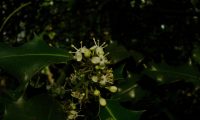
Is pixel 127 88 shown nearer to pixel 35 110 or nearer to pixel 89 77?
pixel 89 77

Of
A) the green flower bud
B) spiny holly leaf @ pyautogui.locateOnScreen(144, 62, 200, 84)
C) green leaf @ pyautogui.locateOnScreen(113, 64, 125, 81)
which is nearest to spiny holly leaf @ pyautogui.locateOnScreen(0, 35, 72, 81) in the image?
the green flower bud

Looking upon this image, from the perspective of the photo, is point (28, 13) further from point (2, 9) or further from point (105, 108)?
point (105, 108)

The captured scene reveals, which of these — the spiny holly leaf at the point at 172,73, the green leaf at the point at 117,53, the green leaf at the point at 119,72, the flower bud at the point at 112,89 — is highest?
the green leaf at the point at 117,53

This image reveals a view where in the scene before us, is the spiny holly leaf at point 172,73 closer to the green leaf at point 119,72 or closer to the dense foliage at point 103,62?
the dense foliage at point 103,62

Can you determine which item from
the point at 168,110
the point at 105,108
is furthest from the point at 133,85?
the point at 168,110

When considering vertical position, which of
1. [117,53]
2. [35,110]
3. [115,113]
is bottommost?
[115,113]

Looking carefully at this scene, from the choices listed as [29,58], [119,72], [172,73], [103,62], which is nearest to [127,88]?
[119,72]

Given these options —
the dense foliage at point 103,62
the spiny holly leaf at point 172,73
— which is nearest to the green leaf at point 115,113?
the dense foliage at point 103,62
